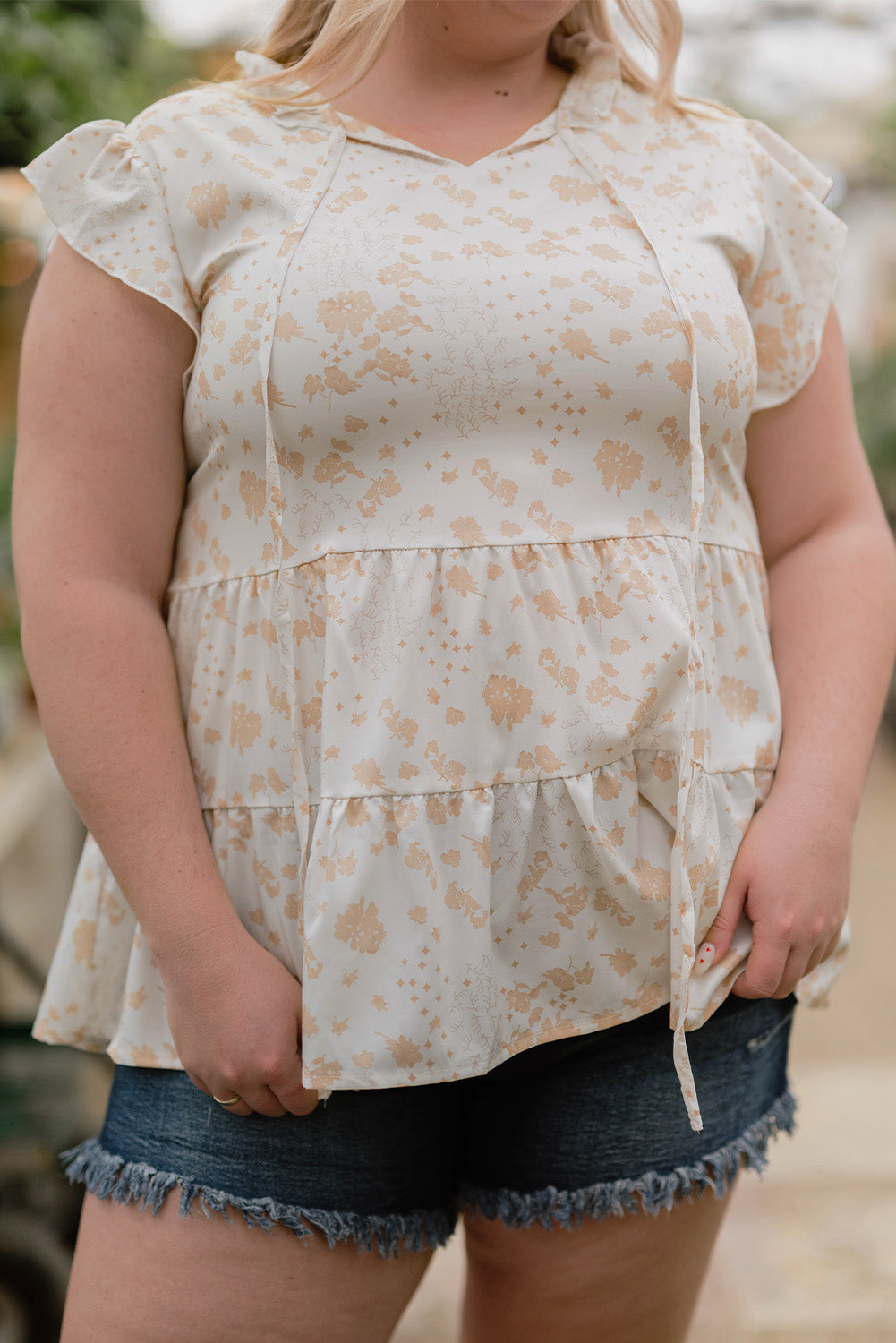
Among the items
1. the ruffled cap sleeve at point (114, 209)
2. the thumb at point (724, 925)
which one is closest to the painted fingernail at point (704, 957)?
the thumb at point (724, 925)

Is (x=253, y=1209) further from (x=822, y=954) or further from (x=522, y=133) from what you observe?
(x=522, y=133)

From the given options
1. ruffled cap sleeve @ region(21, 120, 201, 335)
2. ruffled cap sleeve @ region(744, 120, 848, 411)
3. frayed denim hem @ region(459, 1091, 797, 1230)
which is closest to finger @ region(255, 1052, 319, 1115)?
frayed denim hem @ region(459, 1091, 797, 1230)

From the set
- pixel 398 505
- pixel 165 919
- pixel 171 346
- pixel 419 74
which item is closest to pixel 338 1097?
pixel 165 919

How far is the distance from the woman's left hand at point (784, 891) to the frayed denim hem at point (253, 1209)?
29cm

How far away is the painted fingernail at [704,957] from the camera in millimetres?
862

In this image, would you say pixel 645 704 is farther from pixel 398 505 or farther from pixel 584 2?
pixel 584 2

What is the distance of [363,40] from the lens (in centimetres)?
87

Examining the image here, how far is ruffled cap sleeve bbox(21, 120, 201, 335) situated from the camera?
2.73ft

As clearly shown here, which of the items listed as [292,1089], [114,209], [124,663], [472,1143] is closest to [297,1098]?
[292,1089]

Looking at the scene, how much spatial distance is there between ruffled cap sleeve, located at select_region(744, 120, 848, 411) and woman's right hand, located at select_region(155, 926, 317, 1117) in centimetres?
58

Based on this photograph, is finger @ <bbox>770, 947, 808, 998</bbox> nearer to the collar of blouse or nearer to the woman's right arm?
the woman's right arm

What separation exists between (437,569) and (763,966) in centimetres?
36

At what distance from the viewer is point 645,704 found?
0.84 meters

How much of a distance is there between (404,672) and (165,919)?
0.23 meters
